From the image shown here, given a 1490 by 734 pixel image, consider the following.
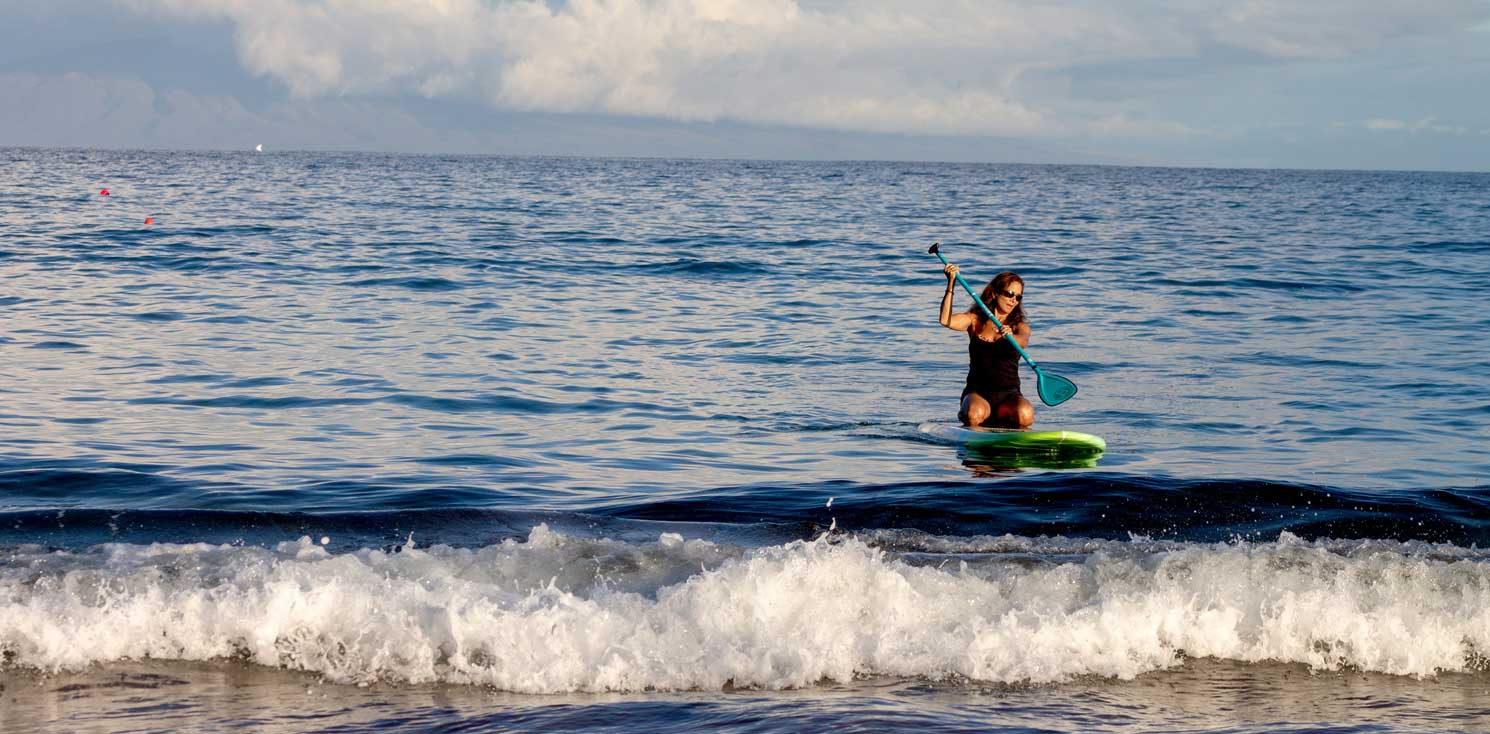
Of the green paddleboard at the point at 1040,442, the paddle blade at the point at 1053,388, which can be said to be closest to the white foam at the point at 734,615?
the green paddleboard at the point at 1040,442

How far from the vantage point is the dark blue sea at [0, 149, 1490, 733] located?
17.6 feet

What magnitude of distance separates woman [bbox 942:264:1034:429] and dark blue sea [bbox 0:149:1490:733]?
2.31 ft

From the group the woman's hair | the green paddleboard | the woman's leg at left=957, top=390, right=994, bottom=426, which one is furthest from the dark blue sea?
the woman's hair

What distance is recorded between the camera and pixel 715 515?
8102 millimetres

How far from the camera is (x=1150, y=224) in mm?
36969

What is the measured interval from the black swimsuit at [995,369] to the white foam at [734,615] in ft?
13.8

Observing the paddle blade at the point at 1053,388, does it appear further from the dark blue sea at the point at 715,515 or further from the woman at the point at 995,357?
the woman at the point at 995,357

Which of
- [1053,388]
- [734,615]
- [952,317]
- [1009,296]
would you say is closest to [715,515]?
[734,615]

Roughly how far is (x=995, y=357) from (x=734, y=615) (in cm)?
556

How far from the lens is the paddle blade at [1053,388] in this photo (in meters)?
11.6

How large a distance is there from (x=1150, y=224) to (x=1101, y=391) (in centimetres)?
2537

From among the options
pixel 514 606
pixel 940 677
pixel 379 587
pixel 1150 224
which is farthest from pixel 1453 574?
pixel 1150 224

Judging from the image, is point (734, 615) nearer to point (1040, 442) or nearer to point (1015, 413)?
point (1040, 442)

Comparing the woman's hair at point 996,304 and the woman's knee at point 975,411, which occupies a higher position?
A: the woman's hair at point 996,304
